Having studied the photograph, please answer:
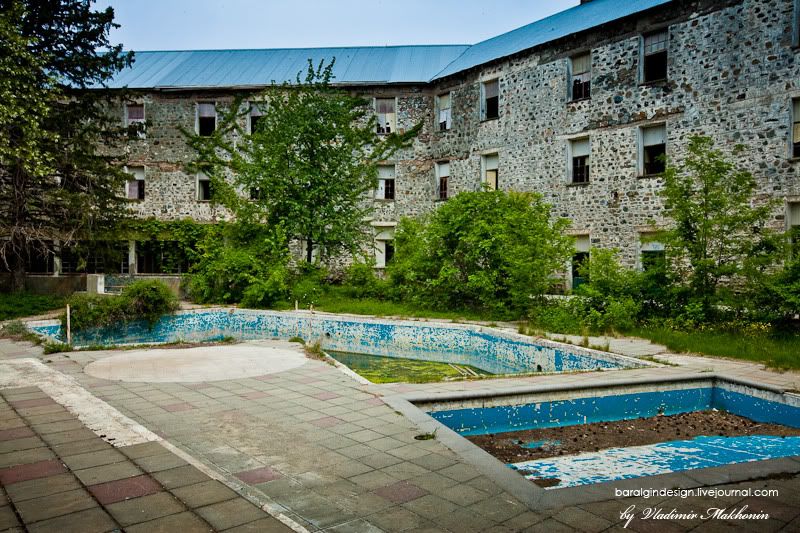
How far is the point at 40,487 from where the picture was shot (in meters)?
3.62

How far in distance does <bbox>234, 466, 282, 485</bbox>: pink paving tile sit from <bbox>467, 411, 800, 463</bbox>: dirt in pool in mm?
2257

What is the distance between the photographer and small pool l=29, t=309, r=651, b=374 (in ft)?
35.6

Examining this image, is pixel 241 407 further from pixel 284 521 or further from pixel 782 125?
pixel 782 125

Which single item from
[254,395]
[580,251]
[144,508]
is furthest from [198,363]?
[580,251]

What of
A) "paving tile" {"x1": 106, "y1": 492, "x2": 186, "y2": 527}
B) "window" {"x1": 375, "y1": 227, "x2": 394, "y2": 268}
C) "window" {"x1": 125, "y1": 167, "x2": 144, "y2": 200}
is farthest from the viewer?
"window" {"x1": 125, "y1": 167, "x2": 144, "y2": 200}

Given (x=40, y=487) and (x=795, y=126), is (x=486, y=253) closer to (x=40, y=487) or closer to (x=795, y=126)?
(x=795, y=126)

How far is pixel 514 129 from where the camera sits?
2128 cm

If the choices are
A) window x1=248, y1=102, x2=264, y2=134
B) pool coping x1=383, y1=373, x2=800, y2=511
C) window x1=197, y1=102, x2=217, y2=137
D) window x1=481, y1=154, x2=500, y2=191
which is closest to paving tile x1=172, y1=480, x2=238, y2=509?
pool coping x1=383, y1=373, x2=800, y2=511

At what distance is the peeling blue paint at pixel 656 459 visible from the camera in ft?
15.7

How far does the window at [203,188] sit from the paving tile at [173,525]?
23.8 meters

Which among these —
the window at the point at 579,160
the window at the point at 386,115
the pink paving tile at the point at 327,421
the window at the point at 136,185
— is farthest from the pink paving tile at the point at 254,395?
the window at the point at 136,185

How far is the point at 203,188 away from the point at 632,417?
74.8ft

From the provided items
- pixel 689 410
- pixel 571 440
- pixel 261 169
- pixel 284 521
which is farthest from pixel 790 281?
pixel 261 169

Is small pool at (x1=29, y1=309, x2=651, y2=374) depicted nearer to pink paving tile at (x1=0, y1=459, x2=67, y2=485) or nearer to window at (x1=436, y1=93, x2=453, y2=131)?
pink paving tile at (x1=0, y1=459, x2=67, y2=485)
